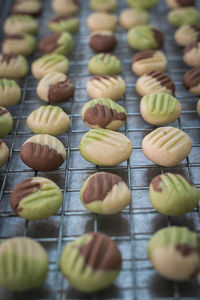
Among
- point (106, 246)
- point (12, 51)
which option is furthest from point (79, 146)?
point (12, 51)

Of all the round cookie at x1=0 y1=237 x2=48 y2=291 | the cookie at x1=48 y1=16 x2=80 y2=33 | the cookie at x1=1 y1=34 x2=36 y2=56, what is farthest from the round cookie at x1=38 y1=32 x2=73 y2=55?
the round cookie at x1=0 y1=237 x2=48 y2=291

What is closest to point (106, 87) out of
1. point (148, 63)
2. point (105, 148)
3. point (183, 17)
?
point (148, 63)

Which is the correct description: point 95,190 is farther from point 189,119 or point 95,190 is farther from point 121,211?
point 189,119

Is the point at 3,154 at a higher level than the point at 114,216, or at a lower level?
higher

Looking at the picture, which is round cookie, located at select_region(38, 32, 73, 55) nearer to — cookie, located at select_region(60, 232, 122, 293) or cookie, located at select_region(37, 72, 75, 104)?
cookie, located at select_region(37, 72, 75, 104)

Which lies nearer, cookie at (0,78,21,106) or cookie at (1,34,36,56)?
cookie at (0,78,21,106)

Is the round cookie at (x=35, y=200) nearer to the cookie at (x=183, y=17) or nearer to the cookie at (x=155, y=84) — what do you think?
the cookie at (x=155, y=84)

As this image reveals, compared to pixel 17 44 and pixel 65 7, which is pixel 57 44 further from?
pixel 65 7
